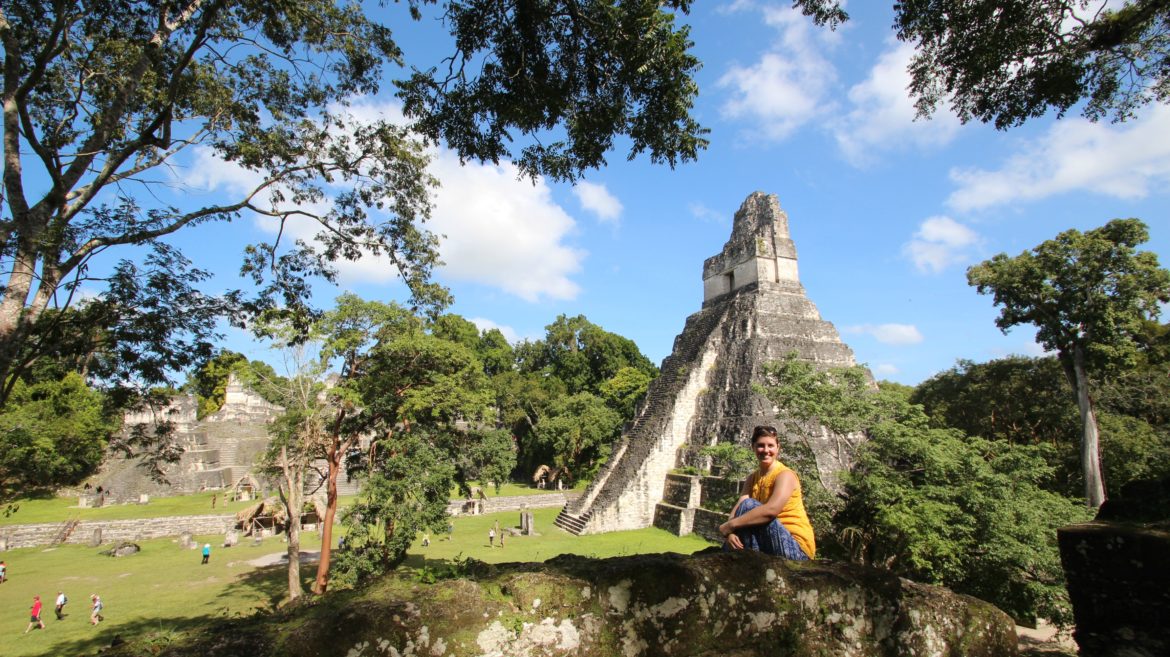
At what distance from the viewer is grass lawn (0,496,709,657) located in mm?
10219

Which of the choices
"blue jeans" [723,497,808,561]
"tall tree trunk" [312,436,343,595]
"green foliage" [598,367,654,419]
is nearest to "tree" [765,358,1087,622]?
"blue jeans" [723,497,808,561]

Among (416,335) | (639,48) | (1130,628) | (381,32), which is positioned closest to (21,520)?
(416,335)

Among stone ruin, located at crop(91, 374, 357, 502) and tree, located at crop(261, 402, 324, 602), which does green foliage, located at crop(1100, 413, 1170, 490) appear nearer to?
tree, located at crop(261, 402, 324, 602)

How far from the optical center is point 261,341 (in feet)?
32.8

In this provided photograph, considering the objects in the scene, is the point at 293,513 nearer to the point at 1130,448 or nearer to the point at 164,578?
the point at 164,578

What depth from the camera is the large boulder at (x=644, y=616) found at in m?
1.89

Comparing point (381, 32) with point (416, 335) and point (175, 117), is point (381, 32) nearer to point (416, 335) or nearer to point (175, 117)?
point (175, 117)

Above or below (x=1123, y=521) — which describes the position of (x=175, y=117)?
above

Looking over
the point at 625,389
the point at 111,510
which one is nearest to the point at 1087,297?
the point at 625,389

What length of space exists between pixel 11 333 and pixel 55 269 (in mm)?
719

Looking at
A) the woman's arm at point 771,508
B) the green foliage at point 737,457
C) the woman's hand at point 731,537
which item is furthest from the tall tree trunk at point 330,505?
the woman's arm at point 771,508

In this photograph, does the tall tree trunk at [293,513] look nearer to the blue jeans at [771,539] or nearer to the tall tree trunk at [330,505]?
the tall tree trunk at [330,505]

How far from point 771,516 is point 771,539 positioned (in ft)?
0.56

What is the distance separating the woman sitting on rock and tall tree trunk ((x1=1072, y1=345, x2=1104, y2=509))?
1733 centimetres
